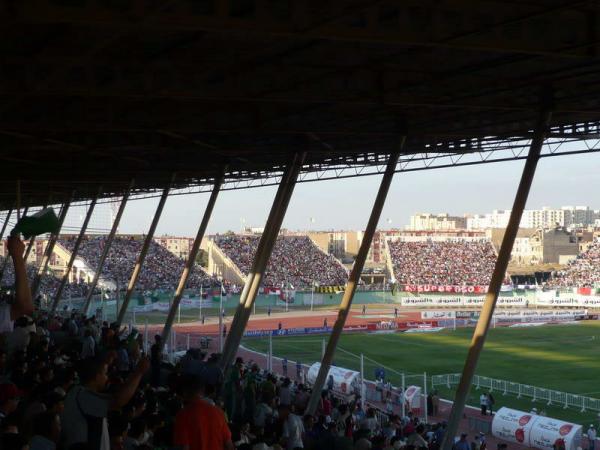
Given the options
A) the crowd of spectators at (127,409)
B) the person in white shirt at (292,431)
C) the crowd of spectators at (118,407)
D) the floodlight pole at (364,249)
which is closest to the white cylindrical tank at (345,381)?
the floodlight pole at (364,249)

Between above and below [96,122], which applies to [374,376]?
below

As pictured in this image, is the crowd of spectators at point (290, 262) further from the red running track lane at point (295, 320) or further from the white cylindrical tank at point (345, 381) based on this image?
the white cylindrical tank at point (345, 381)

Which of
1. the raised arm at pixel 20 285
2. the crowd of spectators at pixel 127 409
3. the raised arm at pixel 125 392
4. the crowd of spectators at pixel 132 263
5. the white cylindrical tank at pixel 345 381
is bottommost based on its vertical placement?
the white cylindrical tank at pixel 345 381

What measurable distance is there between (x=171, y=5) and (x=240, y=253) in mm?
80036

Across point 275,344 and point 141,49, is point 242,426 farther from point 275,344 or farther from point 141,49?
point 275,344

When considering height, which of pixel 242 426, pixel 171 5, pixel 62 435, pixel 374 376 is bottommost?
pixel 374 376

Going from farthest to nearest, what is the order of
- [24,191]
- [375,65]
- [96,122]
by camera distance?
[24,191] < [96,122] < [375,65]

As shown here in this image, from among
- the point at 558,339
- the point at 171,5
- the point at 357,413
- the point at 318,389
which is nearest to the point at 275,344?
the point at 558,339

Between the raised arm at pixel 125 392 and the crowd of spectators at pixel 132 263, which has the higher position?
the crowd of spectators at pixel 132 263

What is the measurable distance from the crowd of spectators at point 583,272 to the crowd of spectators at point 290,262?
829 inches

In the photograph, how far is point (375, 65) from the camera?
428 inches

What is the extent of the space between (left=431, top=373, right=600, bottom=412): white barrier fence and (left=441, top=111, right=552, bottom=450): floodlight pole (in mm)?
14574

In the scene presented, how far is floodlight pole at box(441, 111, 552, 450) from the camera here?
41.0 feet

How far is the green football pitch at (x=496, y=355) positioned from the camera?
3278 centimetres
